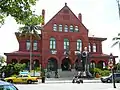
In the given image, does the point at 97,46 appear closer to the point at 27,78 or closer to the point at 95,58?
the point at 95,58

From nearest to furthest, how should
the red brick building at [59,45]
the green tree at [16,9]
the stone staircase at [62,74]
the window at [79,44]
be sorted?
the green tree at [16,9] < the stone staircase at [62,74] < the red brick building at [59,45] < the window at [79,44]

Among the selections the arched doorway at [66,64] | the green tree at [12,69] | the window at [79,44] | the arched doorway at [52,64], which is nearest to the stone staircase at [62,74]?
the arched doorway at [52,64]

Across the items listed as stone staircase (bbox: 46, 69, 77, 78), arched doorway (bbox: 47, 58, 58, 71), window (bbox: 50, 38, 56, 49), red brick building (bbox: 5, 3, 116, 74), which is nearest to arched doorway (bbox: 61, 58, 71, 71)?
red brick building (bbox: 5, 3, 116, 74)

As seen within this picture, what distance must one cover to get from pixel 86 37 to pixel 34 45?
12.4 meters

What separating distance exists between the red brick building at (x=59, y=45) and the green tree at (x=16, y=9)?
185 feet

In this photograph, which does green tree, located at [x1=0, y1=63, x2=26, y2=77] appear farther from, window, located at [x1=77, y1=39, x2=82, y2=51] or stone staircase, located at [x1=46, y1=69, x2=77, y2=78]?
window, located at [x1=77, y1=39, x2=82, y2=51]

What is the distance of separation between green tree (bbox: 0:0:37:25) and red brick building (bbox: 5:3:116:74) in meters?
56.3

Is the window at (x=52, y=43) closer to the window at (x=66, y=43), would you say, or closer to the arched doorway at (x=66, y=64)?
the window at (x=66, y=43)

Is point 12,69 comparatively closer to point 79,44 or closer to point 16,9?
point 79,44

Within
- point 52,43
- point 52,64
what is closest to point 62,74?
point 52,64

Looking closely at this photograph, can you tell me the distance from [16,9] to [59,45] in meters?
60.5

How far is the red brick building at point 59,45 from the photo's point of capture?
7025 cm

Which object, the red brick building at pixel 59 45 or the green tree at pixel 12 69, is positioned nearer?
the green tree at pixel 12 69

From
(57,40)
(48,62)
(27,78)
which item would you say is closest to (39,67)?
(48,62)
